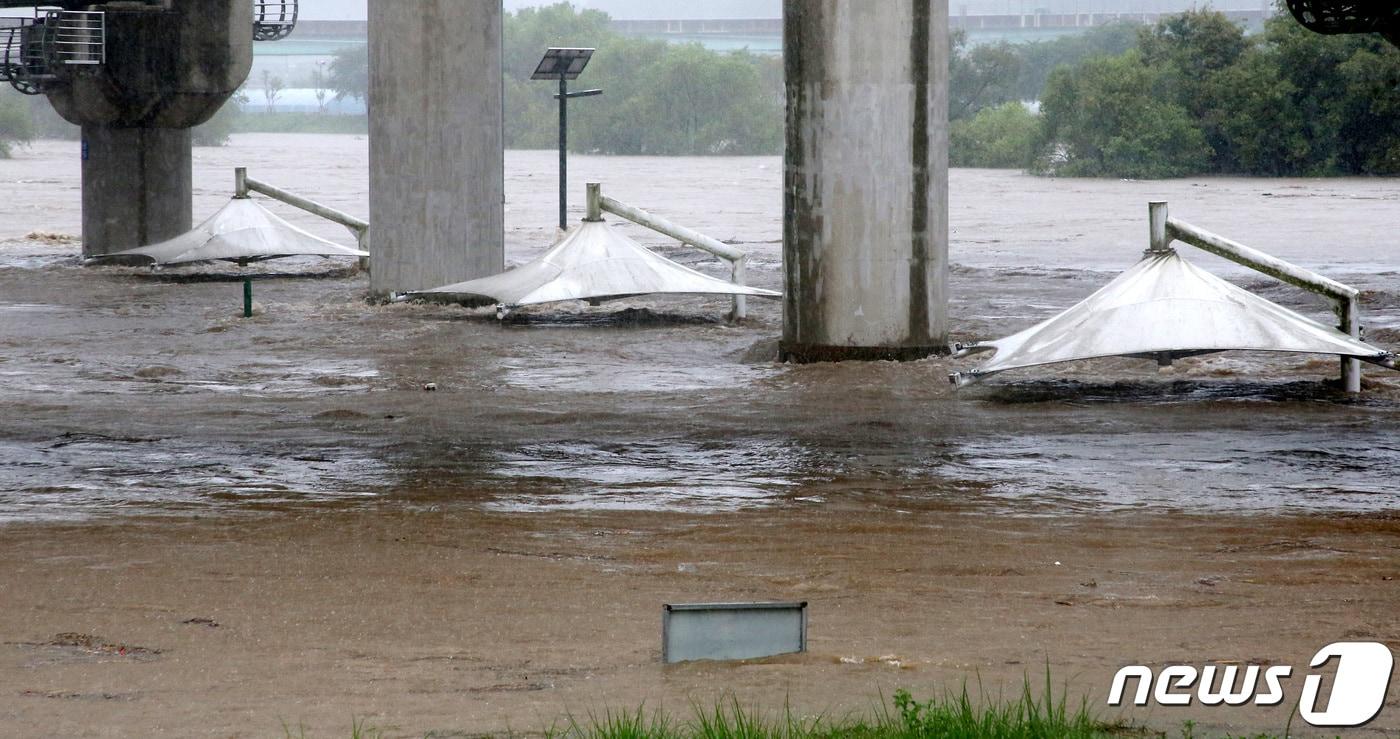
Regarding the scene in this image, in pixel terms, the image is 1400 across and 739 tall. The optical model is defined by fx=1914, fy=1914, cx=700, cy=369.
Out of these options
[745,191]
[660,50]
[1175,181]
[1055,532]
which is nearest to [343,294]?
[1055,532]

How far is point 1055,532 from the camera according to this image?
32.6 ft

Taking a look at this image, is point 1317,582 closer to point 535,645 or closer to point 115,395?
point 535,645

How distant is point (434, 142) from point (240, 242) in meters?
6.16

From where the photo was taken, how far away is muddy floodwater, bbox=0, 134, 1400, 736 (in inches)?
276

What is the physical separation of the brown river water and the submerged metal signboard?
372cm

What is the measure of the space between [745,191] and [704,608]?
5371 cm

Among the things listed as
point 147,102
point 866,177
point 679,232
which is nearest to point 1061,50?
point 147,102

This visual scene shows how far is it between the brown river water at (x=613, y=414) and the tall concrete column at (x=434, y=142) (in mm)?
830

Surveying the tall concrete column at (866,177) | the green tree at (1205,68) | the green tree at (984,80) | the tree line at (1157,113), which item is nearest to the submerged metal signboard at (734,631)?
the tall concrete column at (866,177)

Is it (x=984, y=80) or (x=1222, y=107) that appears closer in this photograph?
(x=1222, y=107)

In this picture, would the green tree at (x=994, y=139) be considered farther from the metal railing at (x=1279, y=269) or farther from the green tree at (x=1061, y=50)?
the metal railing at (x=1279, y=269)

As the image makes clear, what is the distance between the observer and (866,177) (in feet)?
55.5

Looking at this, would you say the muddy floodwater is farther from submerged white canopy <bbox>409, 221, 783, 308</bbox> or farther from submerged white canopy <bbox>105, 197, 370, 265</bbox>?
submerged white canopy <bbox>105, 197, 370, 265</bbox>

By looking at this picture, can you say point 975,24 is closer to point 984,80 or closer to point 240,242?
point 984,80
